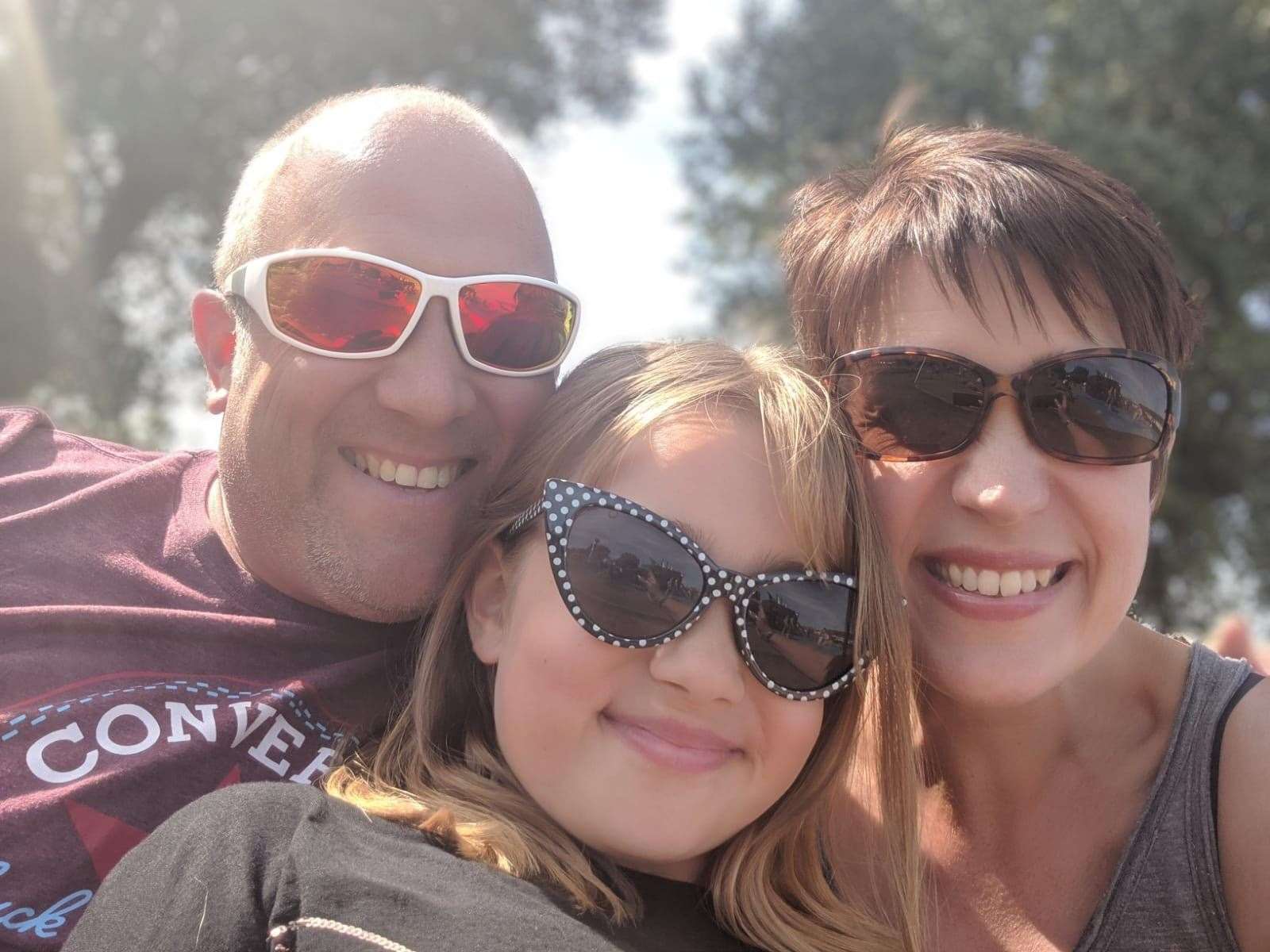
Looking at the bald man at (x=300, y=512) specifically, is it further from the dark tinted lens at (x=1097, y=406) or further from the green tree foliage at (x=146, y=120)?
the green tree foliage at (x=146, y=120)

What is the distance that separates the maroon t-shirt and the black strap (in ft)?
5.82

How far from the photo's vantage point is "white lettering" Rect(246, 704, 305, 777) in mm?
2232

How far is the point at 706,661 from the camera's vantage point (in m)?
1.83

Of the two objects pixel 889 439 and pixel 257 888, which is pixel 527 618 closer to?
pixel 257 888

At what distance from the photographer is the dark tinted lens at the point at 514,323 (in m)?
2.37

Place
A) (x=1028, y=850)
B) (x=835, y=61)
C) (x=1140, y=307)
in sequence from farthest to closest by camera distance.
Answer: (x=835, y=61) < (x=1028, y=850) < (x=1140, y=307)

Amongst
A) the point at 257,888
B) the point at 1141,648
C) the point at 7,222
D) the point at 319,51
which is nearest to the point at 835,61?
the point at 319,51

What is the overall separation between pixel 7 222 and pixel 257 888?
45.5 feet

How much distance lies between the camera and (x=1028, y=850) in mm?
2611

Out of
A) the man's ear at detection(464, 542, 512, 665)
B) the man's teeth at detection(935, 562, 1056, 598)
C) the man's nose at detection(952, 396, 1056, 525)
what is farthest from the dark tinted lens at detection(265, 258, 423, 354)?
the man's teeth at detection(935, 562, 1056, 598)

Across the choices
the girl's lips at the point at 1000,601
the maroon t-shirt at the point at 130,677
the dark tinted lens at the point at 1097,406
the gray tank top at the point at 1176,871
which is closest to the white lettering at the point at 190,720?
Answer: the maroon t-shirt at the point at 130,677

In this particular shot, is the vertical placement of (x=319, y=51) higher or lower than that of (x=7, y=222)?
higher

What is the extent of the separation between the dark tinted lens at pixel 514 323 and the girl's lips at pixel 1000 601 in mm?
1008

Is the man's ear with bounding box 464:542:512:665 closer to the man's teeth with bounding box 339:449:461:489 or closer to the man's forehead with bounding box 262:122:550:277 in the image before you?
the man's teeth with bounding box 339:449:461:489
